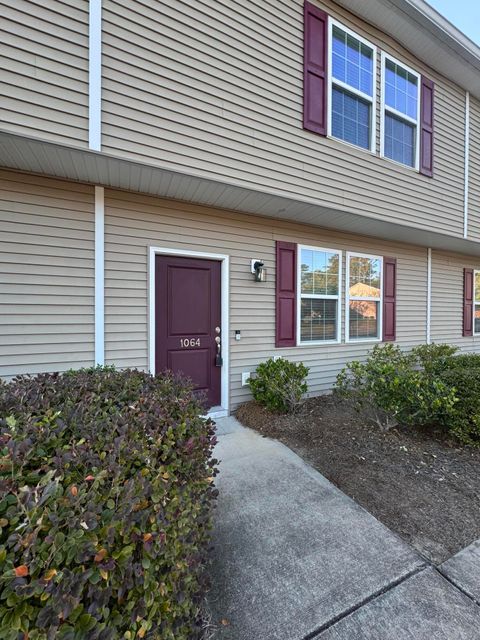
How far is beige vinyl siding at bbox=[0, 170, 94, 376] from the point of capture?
3.02m

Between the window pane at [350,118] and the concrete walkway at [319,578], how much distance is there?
4467 millimetres

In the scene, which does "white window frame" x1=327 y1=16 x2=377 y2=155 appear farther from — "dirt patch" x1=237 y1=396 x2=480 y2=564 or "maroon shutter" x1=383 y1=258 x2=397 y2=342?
"dirt patch" x1=237 y1=396 x2=480 y2=564

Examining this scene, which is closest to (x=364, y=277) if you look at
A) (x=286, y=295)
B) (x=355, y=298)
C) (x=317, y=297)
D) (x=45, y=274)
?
(x=355, y=298)

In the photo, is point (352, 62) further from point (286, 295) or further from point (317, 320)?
point (317, 320)

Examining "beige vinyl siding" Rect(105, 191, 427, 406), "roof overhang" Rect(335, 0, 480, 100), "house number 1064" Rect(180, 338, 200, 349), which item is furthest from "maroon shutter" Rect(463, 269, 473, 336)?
"house number 1064" Rect(180, 338, 200, 349)

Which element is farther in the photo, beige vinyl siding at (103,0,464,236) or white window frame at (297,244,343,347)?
white window frame at (297,244,343,347)

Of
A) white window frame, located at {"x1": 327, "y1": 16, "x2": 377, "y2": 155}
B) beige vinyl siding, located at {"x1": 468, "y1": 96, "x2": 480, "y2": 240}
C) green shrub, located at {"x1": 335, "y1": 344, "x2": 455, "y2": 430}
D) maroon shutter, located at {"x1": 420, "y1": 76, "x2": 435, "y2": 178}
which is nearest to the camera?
green shrub, located at {"x1": 335, "y1": 344, "x2": 455, "y2": 430}

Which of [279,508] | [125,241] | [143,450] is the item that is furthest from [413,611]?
[125,241]

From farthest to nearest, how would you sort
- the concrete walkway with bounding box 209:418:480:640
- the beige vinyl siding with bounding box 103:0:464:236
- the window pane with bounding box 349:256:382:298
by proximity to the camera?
the window pane with bounding box 349:256:382:298
the beige vinyl siding with bounding box 103:0:464:236
the concrete walkway with bounding box 209:418:480:640

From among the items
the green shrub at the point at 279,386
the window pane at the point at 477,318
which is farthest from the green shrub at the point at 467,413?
the window pane at the point at 477,318

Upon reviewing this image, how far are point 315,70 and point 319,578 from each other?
16.8 ft

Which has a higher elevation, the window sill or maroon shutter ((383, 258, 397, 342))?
the window sill

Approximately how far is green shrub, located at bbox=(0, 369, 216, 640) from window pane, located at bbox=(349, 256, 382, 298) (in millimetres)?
4468

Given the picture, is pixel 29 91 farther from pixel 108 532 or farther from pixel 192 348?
pixel 108 532
